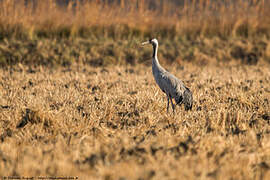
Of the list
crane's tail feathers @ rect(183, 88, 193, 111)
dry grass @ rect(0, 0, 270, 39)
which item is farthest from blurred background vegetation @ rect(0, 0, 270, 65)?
crane's tail feathers @ rect(183, 88, 193, 111)

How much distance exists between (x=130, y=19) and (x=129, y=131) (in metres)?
7.22

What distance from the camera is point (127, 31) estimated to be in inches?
419

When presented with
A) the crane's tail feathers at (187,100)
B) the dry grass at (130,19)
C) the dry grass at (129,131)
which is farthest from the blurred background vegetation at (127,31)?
the crane's tail feathers at (187,100)

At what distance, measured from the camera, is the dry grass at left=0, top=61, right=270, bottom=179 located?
2.83 metres

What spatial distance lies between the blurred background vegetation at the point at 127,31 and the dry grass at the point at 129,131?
2.41 meters

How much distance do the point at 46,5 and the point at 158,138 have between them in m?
7.82

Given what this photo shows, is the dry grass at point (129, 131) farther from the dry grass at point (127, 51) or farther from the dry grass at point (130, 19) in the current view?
the dry grass at point (130, 19)

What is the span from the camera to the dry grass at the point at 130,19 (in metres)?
9.98

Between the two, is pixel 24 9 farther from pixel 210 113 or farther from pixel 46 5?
pixel 210 113

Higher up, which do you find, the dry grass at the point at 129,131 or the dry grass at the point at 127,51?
the dry grass at the point at 129,131

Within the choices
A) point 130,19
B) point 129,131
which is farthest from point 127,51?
point 129,131

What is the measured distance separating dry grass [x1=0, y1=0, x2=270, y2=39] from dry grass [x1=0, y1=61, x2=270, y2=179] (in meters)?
3.28

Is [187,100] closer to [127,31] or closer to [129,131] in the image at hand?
[129,131]

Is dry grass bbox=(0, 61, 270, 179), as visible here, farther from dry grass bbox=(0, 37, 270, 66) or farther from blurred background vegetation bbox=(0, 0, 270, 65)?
blurred background vegetation bbox=(0, 0, 270, 65)
